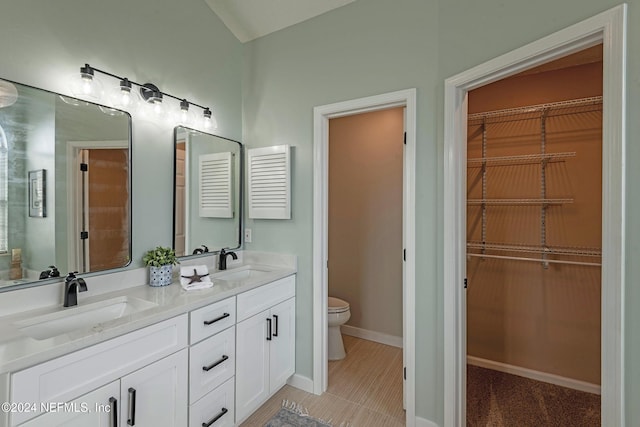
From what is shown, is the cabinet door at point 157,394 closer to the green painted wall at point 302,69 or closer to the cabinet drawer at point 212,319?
the cabinet drawer at point 212,319

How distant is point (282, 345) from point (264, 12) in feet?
8.05

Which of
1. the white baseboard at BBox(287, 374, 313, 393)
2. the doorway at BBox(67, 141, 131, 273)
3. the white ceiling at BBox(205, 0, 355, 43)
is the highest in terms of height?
the white ceiling at BBox(205, 0, 355, 43)

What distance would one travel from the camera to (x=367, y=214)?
123 inches

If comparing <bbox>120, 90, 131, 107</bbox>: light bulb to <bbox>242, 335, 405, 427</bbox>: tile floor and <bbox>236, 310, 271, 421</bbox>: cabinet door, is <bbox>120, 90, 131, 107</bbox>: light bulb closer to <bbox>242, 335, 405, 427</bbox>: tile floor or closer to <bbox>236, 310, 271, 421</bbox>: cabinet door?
<bbox>236, 310, 271, 421</bbox>: cabinet door

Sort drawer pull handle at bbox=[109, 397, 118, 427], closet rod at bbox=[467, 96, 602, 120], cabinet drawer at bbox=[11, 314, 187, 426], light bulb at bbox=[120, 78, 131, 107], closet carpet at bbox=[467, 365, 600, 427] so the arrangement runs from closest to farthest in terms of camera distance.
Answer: cabinet drawer at bbox=[11, 314, 187, 426] < drawer pull handle at bbox=[109, 397, 118, 427] < light bulb at bbox=[120, 78, 131, 107] < closet carpet at bbox=[467, 365, 600, 427] < closet rod at bbox=[467, 96, 602, 120]

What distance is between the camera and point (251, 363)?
6.21 ft

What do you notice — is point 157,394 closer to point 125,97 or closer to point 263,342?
point 263,342

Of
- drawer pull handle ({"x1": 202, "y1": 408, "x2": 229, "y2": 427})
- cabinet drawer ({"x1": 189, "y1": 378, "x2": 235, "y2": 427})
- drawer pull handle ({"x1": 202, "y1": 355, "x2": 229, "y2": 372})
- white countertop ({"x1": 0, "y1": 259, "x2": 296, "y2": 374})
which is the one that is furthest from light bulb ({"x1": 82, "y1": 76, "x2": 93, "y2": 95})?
drawer pull handle ({"x1": 202, "y1": 408, "x2": 229, "y2": 427})

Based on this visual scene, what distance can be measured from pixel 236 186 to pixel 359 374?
1841mm

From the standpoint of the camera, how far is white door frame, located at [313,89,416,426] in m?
1.89

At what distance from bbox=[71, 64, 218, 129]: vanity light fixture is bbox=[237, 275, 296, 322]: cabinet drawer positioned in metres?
1.26

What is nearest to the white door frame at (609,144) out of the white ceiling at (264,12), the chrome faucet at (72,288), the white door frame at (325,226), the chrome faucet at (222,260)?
the white door frame at (325,226)

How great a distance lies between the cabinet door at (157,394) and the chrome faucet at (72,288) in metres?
0.49

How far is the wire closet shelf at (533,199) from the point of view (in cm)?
222
